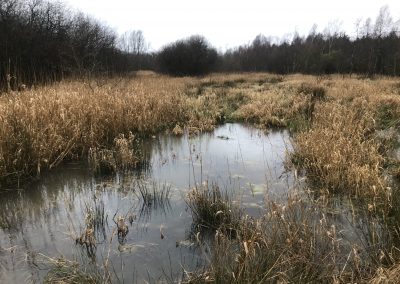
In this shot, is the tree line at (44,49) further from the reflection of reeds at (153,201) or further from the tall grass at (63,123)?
the reflection of reeds at (153,201)

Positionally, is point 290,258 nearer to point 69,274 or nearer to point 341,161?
point 69,274

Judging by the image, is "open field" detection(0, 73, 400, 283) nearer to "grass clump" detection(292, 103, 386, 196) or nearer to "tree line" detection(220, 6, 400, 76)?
"grass clump" detection(292, 103, 386, 196)

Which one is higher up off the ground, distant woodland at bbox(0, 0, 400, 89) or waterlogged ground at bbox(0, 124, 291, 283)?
distant woodland at bbox(0, 0, 400, 89)

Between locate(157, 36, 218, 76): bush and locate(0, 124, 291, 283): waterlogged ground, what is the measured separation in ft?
89.8

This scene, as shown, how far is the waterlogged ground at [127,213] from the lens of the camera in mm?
2895

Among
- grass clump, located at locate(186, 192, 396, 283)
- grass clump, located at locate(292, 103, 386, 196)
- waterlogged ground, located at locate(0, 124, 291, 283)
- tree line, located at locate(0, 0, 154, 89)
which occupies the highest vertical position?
tree line, located at locate(0, 0, 154, 89)

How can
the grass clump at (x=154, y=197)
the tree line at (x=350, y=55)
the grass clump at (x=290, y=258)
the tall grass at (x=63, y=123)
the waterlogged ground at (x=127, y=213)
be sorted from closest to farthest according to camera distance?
1. the grass clump at (x=290, y=258)
2. the waterlogged ground at (x=127, y=213)
3. the grass clump at (x=154, y=197)
4. the tall grass at (x=63, y=123)
5. the tree line at (x=350, y=55)

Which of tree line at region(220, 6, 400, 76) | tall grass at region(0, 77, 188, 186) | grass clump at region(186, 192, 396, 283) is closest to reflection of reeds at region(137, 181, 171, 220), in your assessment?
grass clump at region(186, 192, 396, 283)

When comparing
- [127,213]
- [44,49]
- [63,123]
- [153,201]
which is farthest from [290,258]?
[44,49]

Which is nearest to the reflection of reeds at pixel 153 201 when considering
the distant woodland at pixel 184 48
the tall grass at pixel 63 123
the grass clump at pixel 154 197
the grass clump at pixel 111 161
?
the grass clump at pixel 154 197

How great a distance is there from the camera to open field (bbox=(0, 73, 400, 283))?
246 cm

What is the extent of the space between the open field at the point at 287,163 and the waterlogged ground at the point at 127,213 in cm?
25

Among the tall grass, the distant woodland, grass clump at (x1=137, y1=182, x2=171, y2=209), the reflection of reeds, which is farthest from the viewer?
the distant woodland

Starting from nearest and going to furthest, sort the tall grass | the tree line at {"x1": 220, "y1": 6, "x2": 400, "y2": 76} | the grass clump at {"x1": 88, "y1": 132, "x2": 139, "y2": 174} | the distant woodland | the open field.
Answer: the open field → the tall grass → the grass clump at {"x1": 88, "y1": 132, "x2": 139, "y2": 174} → the distant woodland → the tree line at {"x1": 220, "y1": 6, "x2": 400, "y2": 76}
